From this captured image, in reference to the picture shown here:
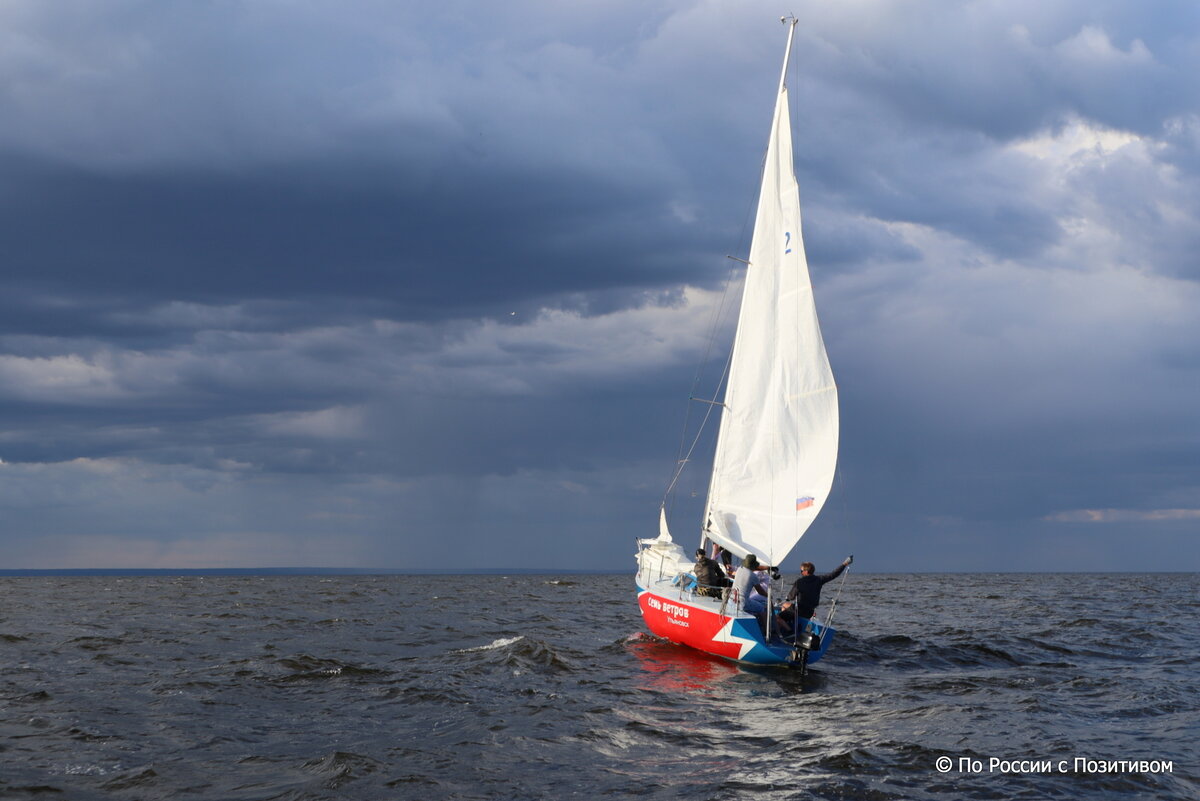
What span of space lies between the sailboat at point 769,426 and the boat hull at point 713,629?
0.05m

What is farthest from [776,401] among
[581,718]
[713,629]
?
[581,718]

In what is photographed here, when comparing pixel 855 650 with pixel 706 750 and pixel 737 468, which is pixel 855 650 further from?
pixel 706 750

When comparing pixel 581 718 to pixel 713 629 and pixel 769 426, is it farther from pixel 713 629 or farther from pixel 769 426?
pixel 769 426

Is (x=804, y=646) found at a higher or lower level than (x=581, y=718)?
higher

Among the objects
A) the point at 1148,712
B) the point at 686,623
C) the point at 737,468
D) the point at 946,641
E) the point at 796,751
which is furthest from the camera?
the point at 946,641

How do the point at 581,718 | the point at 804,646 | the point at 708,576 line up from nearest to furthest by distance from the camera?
the point at 581,718
the point at 804,646
the point at 708,576

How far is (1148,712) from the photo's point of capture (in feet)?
54.7

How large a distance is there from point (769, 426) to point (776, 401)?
2.19 ft

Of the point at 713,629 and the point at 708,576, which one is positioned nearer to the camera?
the point at 713,629

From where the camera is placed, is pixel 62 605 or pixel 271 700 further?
pixel 62 605

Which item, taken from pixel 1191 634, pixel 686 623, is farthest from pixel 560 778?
pixel 1191 634

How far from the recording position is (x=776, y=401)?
76.8 feet

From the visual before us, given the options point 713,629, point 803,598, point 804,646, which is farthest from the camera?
point 713,629

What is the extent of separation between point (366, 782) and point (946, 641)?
→ 2099 cm
